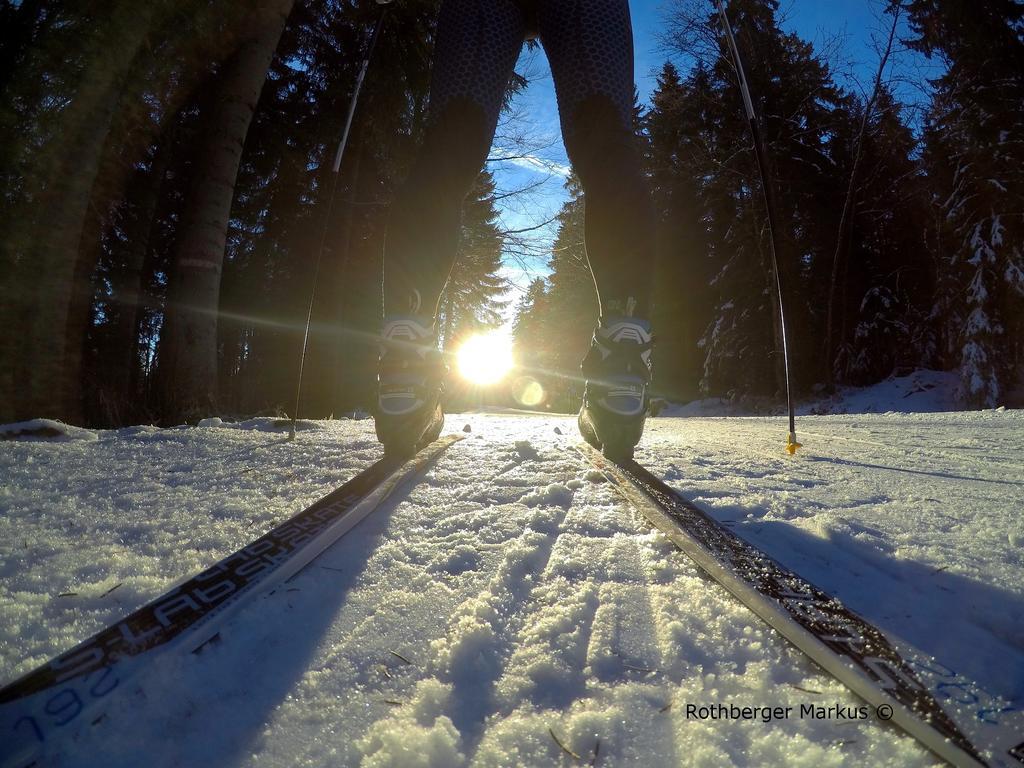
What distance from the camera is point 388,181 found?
9.95 meters

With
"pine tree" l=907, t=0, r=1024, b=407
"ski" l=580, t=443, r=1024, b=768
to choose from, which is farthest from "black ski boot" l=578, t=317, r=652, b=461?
"pine tree" l=907, t=0, r=1024, b=407

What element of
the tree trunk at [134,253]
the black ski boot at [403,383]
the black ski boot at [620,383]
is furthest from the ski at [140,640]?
the tree trunk at [134,253]

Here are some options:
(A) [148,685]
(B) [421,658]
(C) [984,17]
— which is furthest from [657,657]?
(C) [984,17]

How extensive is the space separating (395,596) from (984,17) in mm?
16621

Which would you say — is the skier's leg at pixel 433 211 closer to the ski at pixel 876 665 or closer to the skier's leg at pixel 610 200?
the skier's leg at pixel 610 200

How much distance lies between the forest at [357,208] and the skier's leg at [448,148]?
87 cm

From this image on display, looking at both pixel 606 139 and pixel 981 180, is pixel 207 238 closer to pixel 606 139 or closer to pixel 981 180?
pixel 606 139

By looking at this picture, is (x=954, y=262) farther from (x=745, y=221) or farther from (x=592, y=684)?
(x=592, y=684)

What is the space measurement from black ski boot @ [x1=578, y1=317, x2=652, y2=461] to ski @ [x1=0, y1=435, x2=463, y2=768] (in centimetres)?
88

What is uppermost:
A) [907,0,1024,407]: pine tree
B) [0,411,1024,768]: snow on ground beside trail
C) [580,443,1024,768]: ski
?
[907,0,1024,407]: pine tree

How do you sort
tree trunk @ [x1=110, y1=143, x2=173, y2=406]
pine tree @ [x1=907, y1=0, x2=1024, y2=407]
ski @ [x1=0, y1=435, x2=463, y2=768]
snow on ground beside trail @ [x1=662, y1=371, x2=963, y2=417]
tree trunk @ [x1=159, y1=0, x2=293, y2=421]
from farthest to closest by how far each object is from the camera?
snow on ground beside trail @ [x1=662, y1=371, x2=963, y2=417]
pine tree @ [x1=907, y1=0, x2=1024, y2=407]
tree trunk @ [x1=110, y1=143, x2=173, y2=406]
tree trunk @ [x1=159, y1=0, x2=293, y2=421]
ski @ [x1=0, y1=435, x2=463, y2=768]

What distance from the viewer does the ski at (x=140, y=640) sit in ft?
1.07

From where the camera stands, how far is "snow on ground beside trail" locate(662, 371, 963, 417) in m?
11.0

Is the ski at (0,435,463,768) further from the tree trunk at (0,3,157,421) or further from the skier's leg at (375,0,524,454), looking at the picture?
the tree trunk at (0,3,157,421)
